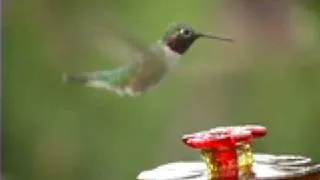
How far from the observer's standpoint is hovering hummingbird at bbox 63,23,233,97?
1681 mm

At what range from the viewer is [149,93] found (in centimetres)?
169

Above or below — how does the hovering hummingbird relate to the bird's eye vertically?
below

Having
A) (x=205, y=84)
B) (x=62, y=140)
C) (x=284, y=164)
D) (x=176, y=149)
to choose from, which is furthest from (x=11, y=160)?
(x=284, y=164)

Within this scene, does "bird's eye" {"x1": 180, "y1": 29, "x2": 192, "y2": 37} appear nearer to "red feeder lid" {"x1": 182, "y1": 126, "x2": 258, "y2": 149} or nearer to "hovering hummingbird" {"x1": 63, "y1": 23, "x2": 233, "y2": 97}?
"hovering hummingbird" {"x1": 63, "y1": 23, "x2": 233, "y2": 97}

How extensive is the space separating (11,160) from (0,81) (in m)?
0.21

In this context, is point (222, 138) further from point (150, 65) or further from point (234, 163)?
point (150, 65)

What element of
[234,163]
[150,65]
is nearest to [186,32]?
[150,65]

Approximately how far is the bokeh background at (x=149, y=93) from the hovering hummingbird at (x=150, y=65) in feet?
0.06

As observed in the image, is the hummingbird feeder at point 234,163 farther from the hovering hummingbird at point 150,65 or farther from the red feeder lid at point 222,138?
the hovering hummingbird at point 150,65

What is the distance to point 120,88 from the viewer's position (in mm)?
1697

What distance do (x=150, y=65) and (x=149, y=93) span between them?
70 mm

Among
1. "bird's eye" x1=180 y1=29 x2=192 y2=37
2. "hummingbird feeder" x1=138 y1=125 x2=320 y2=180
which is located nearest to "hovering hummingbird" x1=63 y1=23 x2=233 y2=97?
"bird's eye" x1=180 y1=29 x2=192 y2=37

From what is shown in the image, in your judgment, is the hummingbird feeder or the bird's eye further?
the bird's eye

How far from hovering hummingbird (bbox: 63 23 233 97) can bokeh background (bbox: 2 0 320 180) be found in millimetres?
18
